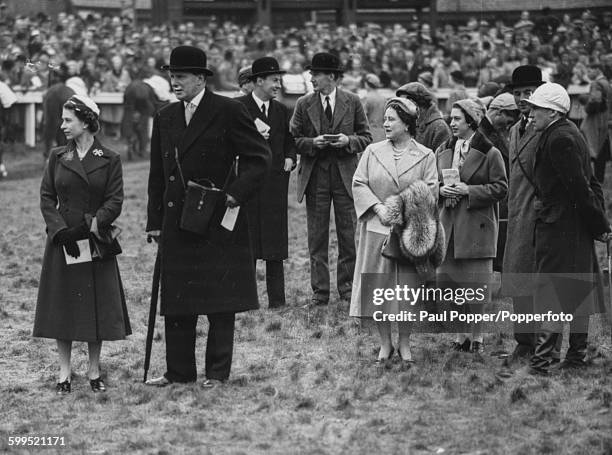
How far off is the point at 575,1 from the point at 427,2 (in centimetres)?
561

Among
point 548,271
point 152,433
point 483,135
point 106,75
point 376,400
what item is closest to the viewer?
point 152,433

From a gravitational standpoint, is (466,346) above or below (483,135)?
below

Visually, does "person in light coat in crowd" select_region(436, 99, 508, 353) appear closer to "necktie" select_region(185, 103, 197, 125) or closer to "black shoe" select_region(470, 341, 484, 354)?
"black shoe" select_region(470, 341, 484, 354)

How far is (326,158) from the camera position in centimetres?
1116

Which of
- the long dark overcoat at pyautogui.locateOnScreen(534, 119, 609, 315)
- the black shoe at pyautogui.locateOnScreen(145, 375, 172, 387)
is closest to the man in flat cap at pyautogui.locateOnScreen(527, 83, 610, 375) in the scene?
the long dark overcoat at pyautogui.locateOnScreen(534, 119, 609, 315)

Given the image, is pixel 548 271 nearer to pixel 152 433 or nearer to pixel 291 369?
pixel 291 369

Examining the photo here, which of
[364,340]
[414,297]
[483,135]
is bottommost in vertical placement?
[364,340]

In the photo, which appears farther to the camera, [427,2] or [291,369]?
[427,2]

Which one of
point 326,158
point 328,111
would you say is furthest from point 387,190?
point 328,111

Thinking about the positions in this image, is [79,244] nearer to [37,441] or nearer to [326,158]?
[37,441]

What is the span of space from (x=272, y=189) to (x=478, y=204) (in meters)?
2.57

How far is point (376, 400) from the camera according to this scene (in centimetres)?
771

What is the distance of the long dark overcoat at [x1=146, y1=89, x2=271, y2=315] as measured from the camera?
7.91m

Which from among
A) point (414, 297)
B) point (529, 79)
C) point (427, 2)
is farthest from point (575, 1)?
point (414, 297)
